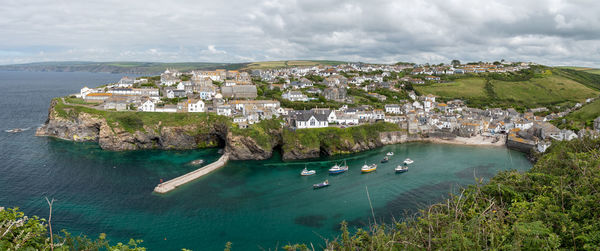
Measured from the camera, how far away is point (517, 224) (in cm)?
1043

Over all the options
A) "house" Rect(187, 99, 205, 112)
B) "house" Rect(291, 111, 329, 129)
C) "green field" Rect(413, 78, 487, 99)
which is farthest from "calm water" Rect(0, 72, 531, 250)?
"green field" Rect(413, 78, 487, 99)

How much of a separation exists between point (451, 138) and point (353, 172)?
96.1 ft

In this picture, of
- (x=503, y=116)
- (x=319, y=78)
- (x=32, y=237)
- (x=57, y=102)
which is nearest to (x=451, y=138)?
(x=503, y=116)

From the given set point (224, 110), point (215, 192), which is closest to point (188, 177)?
point (215, 192)

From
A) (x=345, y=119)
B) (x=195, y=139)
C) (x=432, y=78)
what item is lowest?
(x=195, y=139)

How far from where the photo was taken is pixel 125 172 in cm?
3850

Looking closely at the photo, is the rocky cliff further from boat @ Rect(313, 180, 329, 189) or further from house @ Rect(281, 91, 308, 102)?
house @ Rect(281, 91, 308, 102)

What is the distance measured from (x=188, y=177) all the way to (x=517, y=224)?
33321 millimetres

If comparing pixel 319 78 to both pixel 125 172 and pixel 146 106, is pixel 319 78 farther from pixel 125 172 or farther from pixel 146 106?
pixel 125 172

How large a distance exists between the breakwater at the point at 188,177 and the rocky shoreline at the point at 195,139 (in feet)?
10.9

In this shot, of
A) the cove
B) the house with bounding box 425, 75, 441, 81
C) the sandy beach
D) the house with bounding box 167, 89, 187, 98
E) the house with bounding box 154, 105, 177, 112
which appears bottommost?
the cove

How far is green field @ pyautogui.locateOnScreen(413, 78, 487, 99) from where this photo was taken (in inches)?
3720

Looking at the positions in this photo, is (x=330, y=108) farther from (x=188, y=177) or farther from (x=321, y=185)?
(x=188, y=177)

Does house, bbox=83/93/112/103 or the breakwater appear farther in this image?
house, bbox=83/93/112/103
